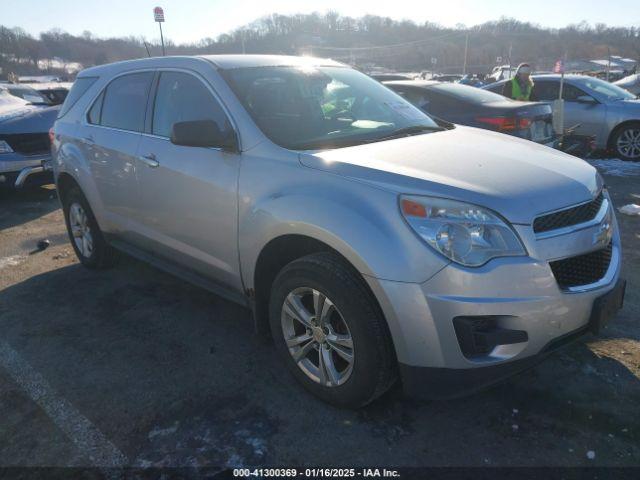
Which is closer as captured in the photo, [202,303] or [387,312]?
[387,312]

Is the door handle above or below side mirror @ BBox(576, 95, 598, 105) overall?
above

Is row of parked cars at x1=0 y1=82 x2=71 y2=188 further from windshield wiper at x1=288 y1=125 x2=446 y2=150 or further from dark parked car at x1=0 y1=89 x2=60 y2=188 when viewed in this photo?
windshield wiper at x1=288 y1=125 x2=446 y2=150

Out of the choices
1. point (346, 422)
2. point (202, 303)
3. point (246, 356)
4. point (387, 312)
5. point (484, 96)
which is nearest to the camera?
point (387, 312)

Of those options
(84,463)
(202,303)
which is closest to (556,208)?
(84,463)

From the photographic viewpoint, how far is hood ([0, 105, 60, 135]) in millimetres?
7320

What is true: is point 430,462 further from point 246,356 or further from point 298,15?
point 298,15

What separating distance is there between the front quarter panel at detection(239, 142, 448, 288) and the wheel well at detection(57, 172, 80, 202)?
261 centimetres

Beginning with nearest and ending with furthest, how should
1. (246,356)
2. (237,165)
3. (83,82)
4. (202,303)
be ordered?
(237,165), (246,356), (202,303), (83,82)

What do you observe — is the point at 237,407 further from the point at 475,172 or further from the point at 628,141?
the point at 628,141

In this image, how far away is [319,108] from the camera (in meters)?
3.29

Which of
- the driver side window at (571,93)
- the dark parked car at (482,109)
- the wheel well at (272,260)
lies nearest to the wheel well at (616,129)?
the driver side window at (571,93)

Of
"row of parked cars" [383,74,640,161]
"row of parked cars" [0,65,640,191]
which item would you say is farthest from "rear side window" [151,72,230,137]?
"row of parked cars" [383,74,640,161]

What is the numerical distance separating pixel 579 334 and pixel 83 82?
444cm

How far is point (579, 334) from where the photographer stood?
2326mm
